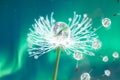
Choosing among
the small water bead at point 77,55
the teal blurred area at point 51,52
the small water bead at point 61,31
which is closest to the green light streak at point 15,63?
the teal blurred area at point 51,52

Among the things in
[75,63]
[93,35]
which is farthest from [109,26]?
[75,63]

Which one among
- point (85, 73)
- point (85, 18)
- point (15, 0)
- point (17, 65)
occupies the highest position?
point (15, 0)

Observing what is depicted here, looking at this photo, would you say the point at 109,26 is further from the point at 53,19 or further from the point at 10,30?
the point at 10,30

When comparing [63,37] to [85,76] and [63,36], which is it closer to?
[63,36]

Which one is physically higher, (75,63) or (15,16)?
(15,16)

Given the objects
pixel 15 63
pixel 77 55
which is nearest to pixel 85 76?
pixel 77 55

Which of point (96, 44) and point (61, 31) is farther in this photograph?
point (96, 44)
